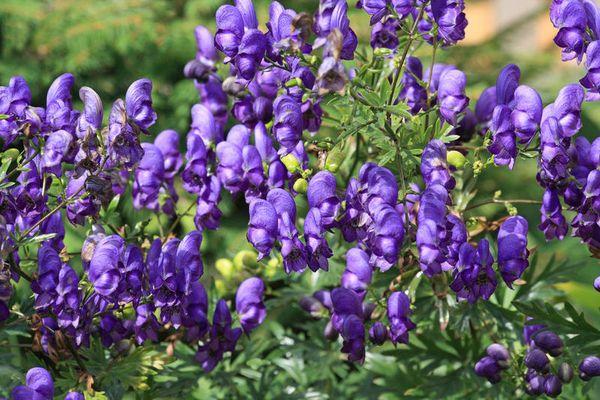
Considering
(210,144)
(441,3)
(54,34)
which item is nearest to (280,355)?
(210,144)

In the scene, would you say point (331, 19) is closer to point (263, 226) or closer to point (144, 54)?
point (263, 226)

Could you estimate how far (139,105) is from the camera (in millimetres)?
1298

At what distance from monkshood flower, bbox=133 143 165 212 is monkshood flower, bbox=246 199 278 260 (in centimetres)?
32

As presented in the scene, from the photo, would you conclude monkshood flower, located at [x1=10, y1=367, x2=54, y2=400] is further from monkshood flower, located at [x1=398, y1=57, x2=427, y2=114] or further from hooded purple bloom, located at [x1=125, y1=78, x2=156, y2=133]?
monkshood flower, located at [x1=398, y1=57, x2=427, y2=114]

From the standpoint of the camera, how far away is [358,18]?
13.6 ft

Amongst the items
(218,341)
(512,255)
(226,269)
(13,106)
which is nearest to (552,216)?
(512,255)

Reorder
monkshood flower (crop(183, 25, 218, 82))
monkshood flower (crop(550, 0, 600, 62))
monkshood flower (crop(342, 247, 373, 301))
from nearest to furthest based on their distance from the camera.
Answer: monkshood flower (crop(550, 0, 600, 62))
monkshood flower (crop(342, 247, 373, 301))
monkshood flower (crop(183, 25, 218, 82))

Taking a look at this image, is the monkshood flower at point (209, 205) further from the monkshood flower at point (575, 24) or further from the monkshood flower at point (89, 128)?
the monkshood flower at point (575, 24)

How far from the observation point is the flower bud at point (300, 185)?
1.35m

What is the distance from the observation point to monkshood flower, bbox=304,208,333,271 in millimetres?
1228

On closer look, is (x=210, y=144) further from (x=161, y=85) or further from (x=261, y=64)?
(x=161, y=85)

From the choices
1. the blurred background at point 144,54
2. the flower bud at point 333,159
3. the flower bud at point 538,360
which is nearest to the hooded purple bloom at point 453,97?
the flower bud at point 333,159

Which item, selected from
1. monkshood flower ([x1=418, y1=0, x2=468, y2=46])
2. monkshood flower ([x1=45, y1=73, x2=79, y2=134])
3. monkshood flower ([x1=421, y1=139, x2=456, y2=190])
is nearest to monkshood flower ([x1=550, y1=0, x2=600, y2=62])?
monkshood flower ([x1=418, y1=0, x2=468, y2=46])

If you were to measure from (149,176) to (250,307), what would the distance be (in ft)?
0.90
